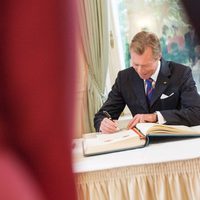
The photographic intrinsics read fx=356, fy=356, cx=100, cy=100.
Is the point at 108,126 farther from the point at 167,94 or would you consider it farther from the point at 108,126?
the point at 167,94

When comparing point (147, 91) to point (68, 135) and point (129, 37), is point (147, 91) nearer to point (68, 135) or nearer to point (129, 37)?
point (129, 37)

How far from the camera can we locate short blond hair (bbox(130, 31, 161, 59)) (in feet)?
6.09

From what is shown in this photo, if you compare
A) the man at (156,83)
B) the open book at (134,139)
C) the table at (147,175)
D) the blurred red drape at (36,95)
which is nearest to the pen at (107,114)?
→ the man at (156,83)

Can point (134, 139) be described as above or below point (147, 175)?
above

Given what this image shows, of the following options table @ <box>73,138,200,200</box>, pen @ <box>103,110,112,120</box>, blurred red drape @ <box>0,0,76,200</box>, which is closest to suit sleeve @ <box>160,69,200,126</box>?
pen @ <box>103,110,112,120</box>

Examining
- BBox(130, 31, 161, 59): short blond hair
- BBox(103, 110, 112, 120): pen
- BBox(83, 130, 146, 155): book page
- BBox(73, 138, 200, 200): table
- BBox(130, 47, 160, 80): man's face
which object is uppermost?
BBox(130, 31, 161, 59): short blond hair

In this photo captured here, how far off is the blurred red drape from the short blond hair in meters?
1.79

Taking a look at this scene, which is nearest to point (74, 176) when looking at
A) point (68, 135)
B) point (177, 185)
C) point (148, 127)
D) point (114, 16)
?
point (68, 135)

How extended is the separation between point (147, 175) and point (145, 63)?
810 millimetres

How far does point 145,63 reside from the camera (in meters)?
1.87

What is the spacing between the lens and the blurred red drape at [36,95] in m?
0.09

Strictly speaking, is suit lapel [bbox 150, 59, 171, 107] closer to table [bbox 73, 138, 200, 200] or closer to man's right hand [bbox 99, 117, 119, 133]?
man's right hand [bbox 99, 117, 119, 133]

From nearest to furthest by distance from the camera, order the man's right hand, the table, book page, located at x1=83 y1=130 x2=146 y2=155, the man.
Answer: the table, book page, located at x1=83 y1=130 x2=146 y2=155, the man's right hand, the man

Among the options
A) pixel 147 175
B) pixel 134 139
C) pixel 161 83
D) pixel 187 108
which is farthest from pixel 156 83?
pixel 147 175
